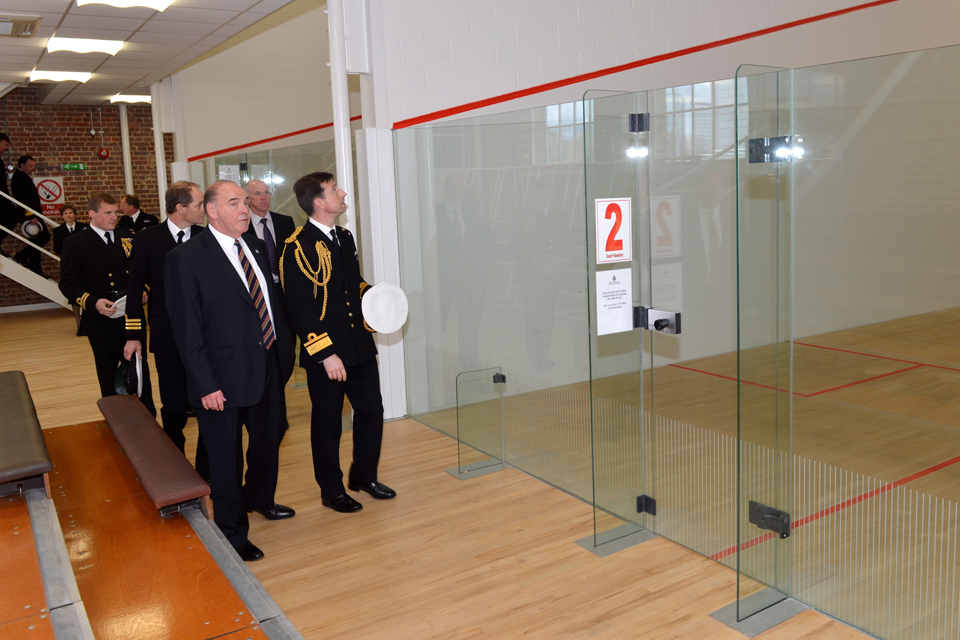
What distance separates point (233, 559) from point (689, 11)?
5.29m

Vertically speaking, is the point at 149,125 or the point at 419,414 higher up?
the point at 149,125

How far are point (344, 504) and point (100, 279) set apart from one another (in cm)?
214

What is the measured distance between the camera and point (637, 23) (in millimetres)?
5586

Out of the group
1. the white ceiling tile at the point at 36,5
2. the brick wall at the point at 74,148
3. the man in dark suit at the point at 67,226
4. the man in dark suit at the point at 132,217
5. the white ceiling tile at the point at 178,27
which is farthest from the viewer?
the brick wall at the point at 74,148

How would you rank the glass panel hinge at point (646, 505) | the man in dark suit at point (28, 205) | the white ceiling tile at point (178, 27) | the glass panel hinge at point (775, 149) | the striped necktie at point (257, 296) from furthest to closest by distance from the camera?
the man in dark suit at point (28, 205)
the white ceiling tile at point (178, 27)
the glass panel hinge at point (646, 505)
the striped necktie at point (257, 296)
the glass panel hinge at point (775, 149)

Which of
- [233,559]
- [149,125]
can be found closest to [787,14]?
[233,559]

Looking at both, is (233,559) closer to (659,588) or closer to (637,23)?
(659,588)

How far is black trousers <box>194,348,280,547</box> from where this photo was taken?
283 cm

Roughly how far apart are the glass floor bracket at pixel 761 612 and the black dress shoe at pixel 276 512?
5.94ft

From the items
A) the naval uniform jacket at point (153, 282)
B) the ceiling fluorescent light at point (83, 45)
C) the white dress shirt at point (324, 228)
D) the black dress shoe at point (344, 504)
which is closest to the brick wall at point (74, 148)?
the ceiling fluorescent light at point (83, 45)

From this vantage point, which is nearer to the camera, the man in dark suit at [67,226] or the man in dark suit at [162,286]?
the man in dark suit at [162,286]

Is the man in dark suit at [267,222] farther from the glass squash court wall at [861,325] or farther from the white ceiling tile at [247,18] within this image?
the glass squash court wall at [861,325]

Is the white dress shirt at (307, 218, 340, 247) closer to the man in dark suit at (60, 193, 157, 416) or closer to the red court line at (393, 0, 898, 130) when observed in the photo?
the red court line at (393, 0, 898, 130)

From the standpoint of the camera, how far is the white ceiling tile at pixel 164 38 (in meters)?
6.16
